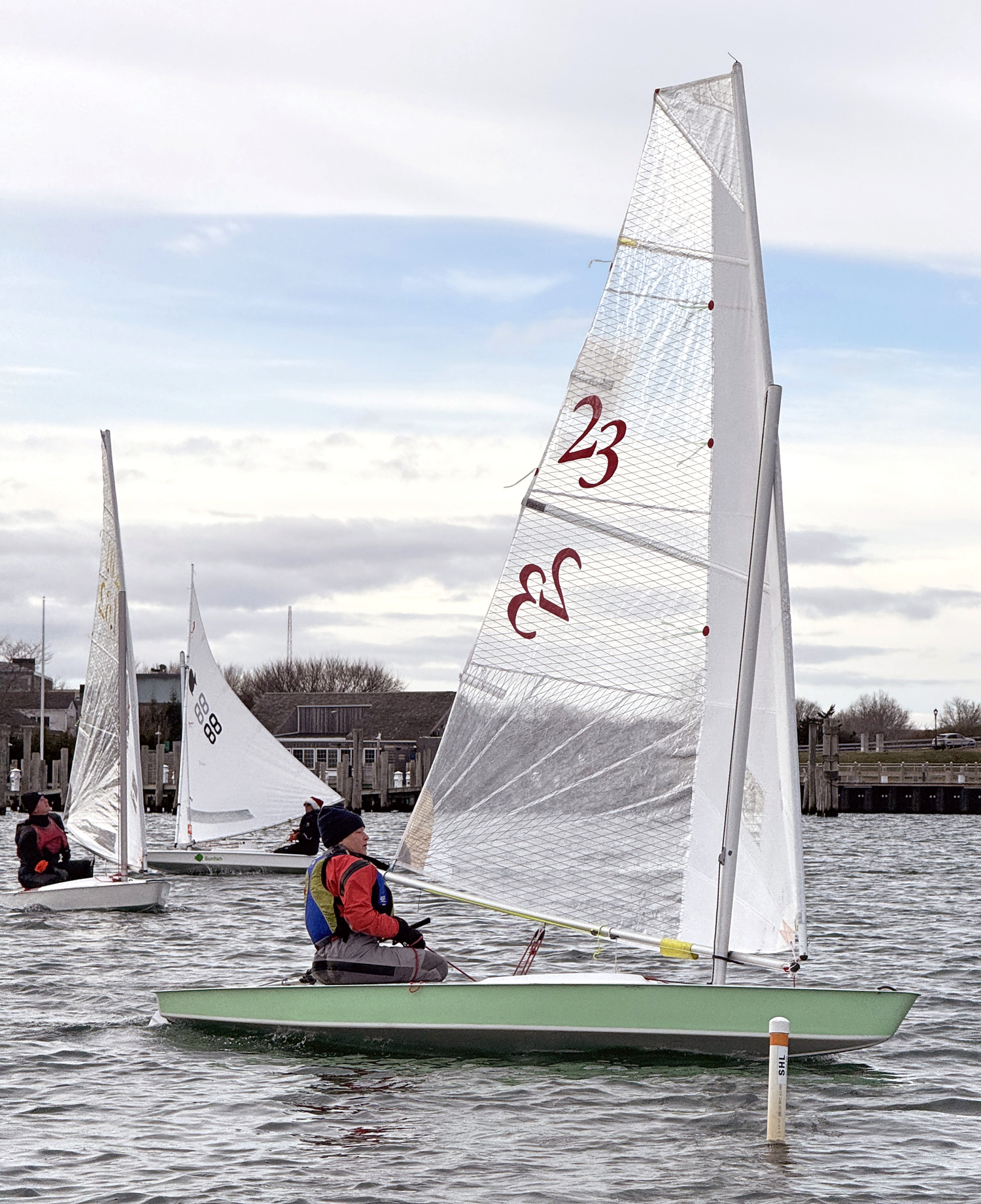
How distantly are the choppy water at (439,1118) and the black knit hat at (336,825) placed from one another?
1.51 metres

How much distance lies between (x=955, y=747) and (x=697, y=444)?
7648 cm

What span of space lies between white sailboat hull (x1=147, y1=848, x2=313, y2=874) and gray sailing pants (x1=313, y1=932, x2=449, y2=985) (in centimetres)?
1779

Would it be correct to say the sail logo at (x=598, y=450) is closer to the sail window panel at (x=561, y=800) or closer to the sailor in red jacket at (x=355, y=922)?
the sail window panel at (x=561, y=800)

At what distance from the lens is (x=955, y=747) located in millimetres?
82562

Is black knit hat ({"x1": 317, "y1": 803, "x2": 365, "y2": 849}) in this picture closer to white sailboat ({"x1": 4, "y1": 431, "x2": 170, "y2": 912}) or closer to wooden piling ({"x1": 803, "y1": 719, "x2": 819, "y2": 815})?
white sailboat ({"x1": 4, "y1": 431, "x2": 170, "y2": 912})

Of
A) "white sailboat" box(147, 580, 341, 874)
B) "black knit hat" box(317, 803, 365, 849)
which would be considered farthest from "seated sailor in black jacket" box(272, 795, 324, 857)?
"black knit hat" box(317, 803, 365, 849)

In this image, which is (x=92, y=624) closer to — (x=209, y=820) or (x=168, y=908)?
(x=168, y=908)

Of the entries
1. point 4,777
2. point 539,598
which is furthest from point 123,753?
point 4,777

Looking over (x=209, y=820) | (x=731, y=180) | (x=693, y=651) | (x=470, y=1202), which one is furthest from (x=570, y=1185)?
(x=209, y=820)

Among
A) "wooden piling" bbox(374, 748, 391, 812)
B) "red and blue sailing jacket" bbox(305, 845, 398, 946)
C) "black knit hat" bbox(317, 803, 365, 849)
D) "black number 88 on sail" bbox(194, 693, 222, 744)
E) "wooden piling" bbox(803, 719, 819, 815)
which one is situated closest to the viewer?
"red and blue sailing jacket" bbox(305, 845, 398, 946)

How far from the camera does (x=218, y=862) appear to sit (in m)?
28.0

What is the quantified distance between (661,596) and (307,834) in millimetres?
20333

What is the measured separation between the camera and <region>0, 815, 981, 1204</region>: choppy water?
810 centimetres

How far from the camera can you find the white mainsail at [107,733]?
20578 millimetres
